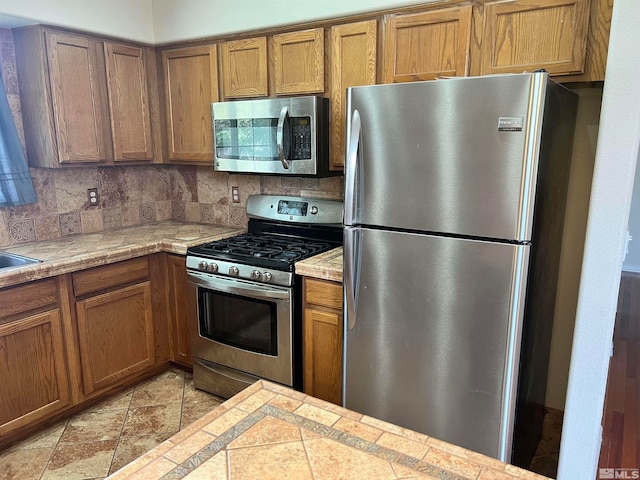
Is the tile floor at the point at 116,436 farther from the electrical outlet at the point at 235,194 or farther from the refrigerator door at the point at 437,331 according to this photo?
the electrical outlet at the point at 235,194

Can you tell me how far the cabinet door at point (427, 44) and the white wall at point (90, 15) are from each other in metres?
1.67

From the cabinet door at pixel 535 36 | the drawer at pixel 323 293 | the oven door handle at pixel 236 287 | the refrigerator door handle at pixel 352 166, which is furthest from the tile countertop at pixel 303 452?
the cabinet door at pixel 535 36

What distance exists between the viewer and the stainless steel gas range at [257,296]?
94.7 inches

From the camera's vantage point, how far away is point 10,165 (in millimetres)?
2627

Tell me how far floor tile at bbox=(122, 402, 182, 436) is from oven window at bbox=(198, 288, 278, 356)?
456 mm

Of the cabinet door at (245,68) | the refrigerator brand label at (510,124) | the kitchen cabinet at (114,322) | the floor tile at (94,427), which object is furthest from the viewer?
the cabinet door at (245,68)

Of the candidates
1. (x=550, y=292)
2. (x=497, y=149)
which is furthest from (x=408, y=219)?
(x=550, y=292)

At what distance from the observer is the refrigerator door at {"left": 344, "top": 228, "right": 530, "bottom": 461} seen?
1.72m

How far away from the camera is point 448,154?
5.63ft

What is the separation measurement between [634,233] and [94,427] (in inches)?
229

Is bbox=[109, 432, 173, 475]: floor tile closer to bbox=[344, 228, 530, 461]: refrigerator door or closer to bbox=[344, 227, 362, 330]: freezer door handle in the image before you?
bbox=[344, 228, 530, 461]: refrigerator door

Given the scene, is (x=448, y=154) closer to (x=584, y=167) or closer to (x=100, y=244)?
(x=584, y=167)

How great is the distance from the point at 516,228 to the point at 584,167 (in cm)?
90

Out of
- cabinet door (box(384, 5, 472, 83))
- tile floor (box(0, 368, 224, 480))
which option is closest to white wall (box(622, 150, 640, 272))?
cabinet door (box(384, 5, 472, 83))
